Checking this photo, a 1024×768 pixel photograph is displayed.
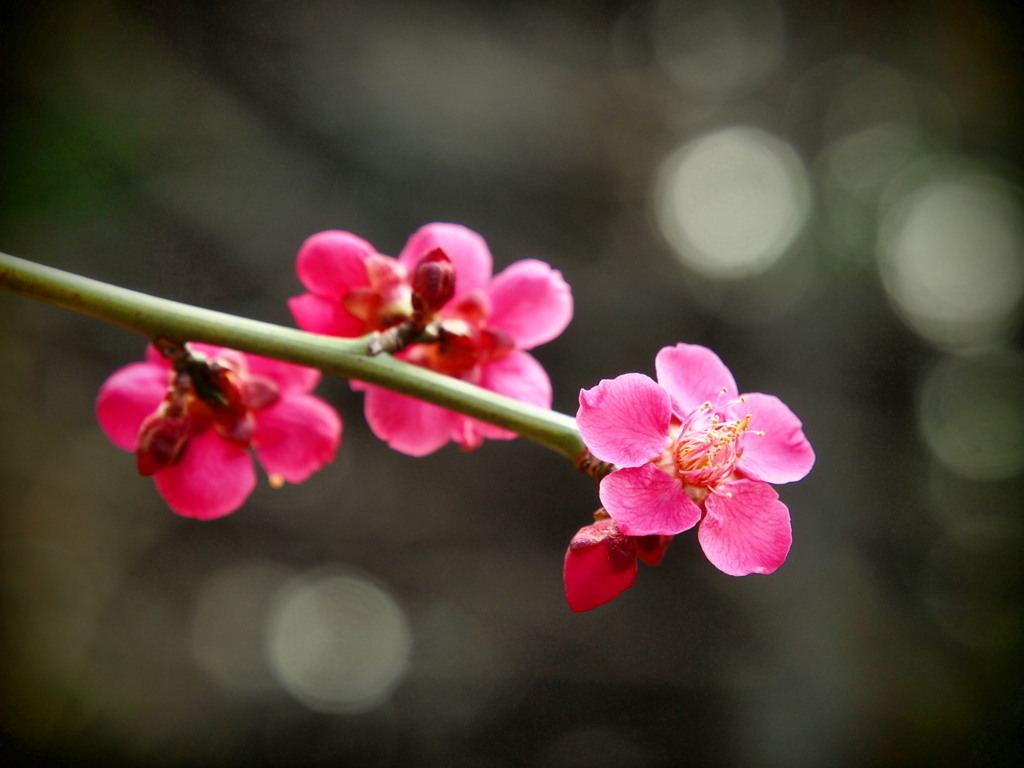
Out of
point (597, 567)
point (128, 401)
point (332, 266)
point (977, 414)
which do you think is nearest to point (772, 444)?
point (597, 567)

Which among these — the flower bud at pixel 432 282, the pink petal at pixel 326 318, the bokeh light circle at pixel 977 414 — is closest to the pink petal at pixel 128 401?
the pink petal at pixel 326 318

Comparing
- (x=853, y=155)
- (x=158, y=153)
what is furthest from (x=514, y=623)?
(x=853, y=155)

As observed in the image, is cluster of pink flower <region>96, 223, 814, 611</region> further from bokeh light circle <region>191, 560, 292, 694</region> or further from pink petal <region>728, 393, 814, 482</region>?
bokeh light circle <region>191, 560, 292, 694</region>

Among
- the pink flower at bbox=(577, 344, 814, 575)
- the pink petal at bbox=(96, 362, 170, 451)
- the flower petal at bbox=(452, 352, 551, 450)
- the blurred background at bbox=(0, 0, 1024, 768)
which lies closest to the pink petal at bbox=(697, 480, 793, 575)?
the pink flower at bbox=(577, 344, 814, 575)

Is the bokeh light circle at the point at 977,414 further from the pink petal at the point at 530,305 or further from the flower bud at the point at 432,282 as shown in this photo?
the flower bud at the point at 432,282

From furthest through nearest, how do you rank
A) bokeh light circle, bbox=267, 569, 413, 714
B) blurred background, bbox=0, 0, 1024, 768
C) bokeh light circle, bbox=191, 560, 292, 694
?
bokeh light circle, bbox=267, 569, 413, 714
bokeh light circle, bbox=191, 560, 292, 694
blurred background, bbox=0, 0, 1024, 768

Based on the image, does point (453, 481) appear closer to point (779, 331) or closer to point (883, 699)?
point (779, 331)
